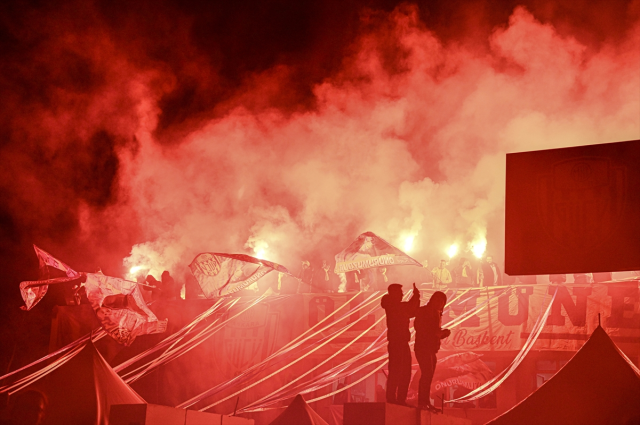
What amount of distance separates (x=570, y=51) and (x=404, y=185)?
7.77 meters

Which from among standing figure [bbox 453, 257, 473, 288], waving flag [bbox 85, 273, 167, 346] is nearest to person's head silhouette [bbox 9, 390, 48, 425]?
waving flag [bbox 85, 273, 167, 346]

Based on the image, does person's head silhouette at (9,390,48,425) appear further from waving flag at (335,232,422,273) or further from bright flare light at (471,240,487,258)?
bright flare light at (471,240,487,258)

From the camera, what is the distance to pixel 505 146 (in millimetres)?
26062

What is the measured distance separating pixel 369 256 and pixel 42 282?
898 cm

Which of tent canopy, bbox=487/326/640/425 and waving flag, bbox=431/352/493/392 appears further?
waving flag, bbox=431/352/493/392

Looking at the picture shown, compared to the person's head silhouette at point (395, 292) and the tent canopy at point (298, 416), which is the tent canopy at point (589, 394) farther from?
the tent canopy at point (298, 416)

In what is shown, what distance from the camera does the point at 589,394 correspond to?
1023cm

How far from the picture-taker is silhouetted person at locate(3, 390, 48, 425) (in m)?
12.0

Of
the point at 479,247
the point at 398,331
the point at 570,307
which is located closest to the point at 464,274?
the point at 570,307

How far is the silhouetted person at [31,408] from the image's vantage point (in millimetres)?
11977

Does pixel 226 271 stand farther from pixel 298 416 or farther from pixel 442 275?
pixel 298 416

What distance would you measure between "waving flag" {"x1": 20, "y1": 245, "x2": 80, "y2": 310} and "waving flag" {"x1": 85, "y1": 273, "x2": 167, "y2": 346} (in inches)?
24.7

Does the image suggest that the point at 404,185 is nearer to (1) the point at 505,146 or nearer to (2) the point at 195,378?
(1) the point at 505,146

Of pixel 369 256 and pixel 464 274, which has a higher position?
pixel 369 256
